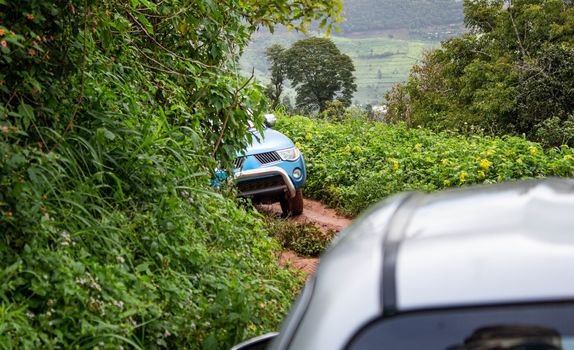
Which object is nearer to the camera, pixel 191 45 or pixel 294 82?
pixel 191 45

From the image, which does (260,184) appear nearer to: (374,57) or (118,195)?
(118,195)

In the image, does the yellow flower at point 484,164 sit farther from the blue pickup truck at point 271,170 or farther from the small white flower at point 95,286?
the small white flower at point 95,286

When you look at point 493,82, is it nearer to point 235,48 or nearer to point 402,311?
point 235,48

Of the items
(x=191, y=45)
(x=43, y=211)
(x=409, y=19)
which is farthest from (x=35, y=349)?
(x=409, y=19)

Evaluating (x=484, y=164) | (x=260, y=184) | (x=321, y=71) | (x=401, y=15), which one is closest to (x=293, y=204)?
(x=260, y=184)

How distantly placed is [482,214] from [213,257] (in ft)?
10.5

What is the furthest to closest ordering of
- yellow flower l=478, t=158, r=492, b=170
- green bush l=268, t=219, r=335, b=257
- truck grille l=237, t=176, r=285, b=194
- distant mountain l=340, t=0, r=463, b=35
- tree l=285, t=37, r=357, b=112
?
distant mountain l=340, t=0, r=463, b=35, tree l=285, t=37, r=357, b=112, yellow flower l=478, t=158, r=492, b=170, truck grille l=237, t=176, r=285, b=194, green bush l=268, t=219, r=335, b=257

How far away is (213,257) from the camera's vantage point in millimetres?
4879

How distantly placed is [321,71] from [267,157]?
4672cm

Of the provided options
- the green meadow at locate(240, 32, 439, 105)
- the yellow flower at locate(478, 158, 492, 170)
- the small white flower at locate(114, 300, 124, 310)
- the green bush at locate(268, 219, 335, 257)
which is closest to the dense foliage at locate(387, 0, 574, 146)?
the yellow flower at locate(478, 158, 492, 170)

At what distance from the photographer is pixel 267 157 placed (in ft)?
33.1

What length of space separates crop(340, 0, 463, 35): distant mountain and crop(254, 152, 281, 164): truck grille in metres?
139

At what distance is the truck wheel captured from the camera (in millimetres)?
10758

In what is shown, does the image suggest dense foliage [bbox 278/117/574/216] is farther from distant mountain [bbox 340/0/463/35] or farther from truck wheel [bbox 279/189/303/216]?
distant mountain [bbox 340/0/463/35]
